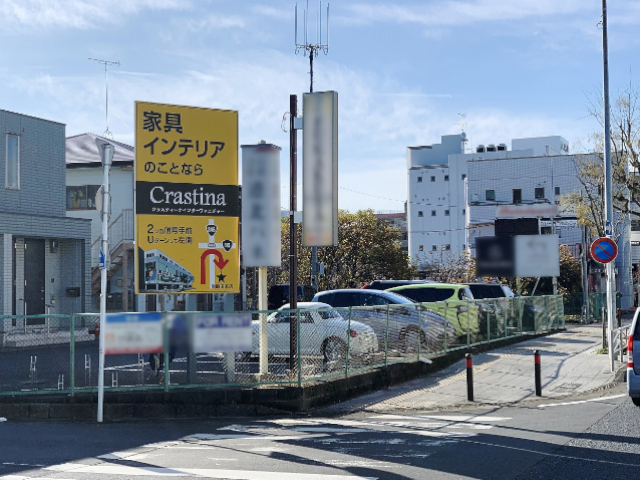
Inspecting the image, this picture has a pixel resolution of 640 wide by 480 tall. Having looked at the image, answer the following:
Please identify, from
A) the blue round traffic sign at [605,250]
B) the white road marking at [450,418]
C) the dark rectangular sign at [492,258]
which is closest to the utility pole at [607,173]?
the blue round traffic sign at [605,250]

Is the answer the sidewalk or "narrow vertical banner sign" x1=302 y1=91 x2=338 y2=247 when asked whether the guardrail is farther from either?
"narrow vertical banner sign" x1=302 y1=91 x2=338 y2=247

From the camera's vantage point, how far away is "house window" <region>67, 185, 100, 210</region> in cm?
3566

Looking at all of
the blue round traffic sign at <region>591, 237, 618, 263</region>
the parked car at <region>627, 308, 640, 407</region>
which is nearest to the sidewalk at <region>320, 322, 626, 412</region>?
the blue round traffic sign at <region>591, 237, 618, 263</region>

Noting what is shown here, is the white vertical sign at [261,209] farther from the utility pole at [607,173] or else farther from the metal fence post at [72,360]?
the utility pole at [607,173]

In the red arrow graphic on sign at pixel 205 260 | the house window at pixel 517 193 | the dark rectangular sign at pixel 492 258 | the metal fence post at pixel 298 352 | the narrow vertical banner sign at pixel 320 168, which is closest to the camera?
the metal fence post at pixel 298 352

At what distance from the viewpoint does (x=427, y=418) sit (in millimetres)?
13148

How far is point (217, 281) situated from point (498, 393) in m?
5.85

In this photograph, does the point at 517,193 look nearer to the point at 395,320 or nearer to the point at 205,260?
the point at 395,320

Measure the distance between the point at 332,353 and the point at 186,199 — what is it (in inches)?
157

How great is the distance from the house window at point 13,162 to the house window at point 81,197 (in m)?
9.35

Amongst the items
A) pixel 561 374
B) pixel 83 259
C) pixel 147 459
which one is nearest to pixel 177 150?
pixel 147 459

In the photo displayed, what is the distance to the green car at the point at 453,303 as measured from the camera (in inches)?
826

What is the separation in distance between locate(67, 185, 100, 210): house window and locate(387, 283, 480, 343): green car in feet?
52.6

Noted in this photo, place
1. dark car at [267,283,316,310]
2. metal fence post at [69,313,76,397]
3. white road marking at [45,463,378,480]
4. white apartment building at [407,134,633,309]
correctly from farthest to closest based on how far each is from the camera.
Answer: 1. white apartment building at [407,134,633,309]
2. dark car at [267,283,316,310]
3. metal fence post at [69,313,76,397]
4. white road marking at [45,463,378,480]
